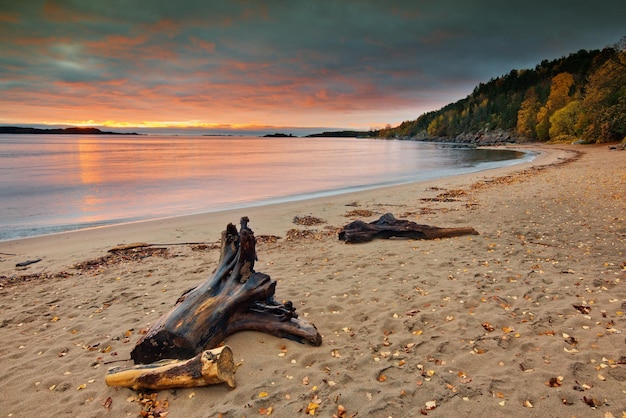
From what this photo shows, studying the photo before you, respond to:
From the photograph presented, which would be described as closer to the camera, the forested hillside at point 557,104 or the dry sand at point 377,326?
the dry sand at point 377,326

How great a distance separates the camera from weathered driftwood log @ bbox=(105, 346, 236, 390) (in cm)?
430

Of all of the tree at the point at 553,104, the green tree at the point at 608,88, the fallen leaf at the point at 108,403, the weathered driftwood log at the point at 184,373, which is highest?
the tree at the point at 553,104

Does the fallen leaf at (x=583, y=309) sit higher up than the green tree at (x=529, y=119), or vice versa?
Answer: the green tree at (x=529, y=119)

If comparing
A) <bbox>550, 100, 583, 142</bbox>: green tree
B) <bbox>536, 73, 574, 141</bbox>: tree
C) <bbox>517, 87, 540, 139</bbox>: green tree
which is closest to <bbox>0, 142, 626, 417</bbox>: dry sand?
<bbox>550, 100, 583, 142</bbox>: green tree

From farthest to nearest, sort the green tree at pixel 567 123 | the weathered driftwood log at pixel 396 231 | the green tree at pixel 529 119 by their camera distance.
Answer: the green tree at pixel 529 119 → the green tree at pixel 567 123 → the weathered driftwood log at pixel 396 231

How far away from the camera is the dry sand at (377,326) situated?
13.8 feet

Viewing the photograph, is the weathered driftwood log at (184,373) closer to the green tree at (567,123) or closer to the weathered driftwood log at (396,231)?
the weathered driftwood log at (396,231)

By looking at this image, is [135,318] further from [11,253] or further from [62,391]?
[11,253]

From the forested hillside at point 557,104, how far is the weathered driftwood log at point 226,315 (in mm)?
33230

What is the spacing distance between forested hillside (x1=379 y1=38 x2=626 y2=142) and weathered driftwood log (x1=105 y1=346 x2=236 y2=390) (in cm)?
3454

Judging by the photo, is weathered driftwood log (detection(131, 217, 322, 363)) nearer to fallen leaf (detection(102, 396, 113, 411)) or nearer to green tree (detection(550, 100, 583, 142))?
fallen leaf (detection(102, 396, 113, 411))

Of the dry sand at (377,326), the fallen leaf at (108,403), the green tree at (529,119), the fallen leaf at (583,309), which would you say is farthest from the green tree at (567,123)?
the fallen leaf at (108,403)

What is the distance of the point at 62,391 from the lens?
4.58 metres

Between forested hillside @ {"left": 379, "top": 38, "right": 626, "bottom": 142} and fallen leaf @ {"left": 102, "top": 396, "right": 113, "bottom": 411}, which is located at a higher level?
forested hillside @ {"left": 379, "top": 38, "right": 626, "bottom": 142}
